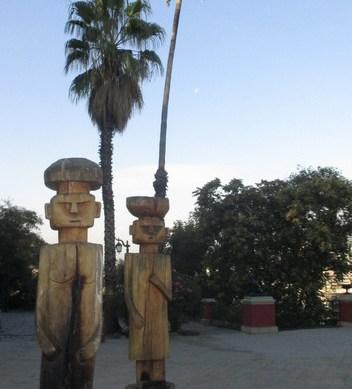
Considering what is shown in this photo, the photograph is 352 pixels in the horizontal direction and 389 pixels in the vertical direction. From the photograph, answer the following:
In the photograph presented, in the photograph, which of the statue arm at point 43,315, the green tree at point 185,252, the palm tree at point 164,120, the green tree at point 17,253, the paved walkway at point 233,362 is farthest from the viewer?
the green tree at point 17,253

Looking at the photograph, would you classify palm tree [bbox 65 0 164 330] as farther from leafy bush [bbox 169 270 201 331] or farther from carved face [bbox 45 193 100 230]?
carved face [bbox 45 193 100 230]

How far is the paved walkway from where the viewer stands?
9172 millimetres

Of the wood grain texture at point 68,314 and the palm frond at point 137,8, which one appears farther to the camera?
the palm frond at point 137,8

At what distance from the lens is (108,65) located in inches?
742

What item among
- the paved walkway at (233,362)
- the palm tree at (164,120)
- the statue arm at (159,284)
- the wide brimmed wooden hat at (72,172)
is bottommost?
the paved walkway at (233,362)

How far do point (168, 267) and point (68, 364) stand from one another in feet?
8.16

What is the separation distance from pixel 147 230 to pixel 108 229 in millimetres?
11046

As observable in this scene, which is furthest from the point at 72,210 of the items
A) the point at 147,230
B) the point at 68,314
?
the point at 147,230

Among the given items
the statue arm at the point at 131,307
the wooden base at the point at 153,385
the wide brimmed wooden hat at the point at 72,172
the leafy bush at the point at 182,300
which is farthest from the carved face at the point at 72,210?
the leafy bush at the point at 182,300

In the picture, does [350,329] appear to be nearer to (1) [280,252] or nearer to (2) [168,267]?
(1) [280,252]

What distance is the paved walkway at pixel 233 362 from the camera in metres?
9.17

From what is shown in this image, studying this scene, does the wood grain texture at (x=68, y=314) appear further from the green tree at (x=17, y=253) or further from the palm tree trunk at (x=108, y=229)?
the green tree at (x=17, y=253)

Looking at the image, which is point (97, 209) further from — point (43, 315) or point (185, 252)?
point (185, 252)

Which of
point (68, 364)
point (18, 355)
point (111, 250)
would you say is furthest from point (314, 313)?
point (68, 364)
